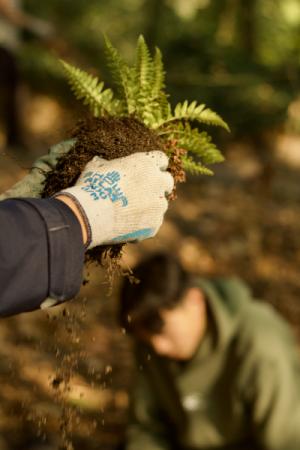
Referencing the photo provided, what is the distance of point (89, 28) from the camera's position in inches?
295

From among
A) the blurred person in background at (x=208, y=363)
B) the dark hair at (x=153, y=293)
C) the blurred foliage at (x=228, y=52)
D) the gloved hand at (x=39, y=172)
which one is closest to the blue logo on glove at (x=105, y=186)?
the gloved hand at (x=39, y=172)

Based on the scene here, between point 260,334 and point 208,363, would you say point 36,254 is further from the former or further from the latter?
point 208,363

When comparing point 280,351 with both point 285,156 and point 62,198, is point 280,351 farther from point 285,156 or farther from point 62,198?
point 285,156

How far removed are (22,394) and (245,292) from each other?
2089 mm

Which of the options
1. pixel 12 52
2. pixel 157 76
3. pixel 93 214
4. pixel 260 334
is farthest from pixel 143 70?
pixel 12 52

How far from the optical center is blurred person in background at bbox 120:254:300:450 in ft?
10.6

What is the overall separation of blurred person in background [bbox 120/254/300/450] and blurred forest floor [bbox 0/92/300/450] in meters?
0.47

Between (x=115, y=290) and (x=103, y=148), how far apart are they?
13.0ft

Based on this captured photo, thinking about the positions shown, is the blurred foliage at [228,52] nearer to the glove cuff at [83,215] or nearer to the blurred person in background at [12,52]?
the blurred person in background at [12,52]

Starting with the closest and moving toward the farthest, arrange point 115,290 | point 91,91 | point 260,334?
point 91,91, point 260,334, point 115,290

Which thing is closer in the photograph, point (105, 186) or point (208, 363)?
point (105, 186)

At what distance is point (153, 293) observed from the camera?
10.6 ft

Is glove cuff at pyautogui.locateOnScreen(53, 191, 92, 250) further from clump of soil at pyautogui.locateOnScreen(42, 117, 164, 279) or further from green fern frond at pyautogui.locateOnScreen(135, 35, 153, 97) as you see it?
green fern frond at pyautogui.locateOnScreen(135, 35, 153, 97)

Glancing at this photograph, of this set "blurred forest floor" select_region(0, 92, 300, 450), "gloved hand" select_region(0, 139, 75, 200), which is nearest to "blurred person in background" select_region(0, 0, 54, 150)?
"blurred forest floor" select_region(0, 92, 300, 450)
